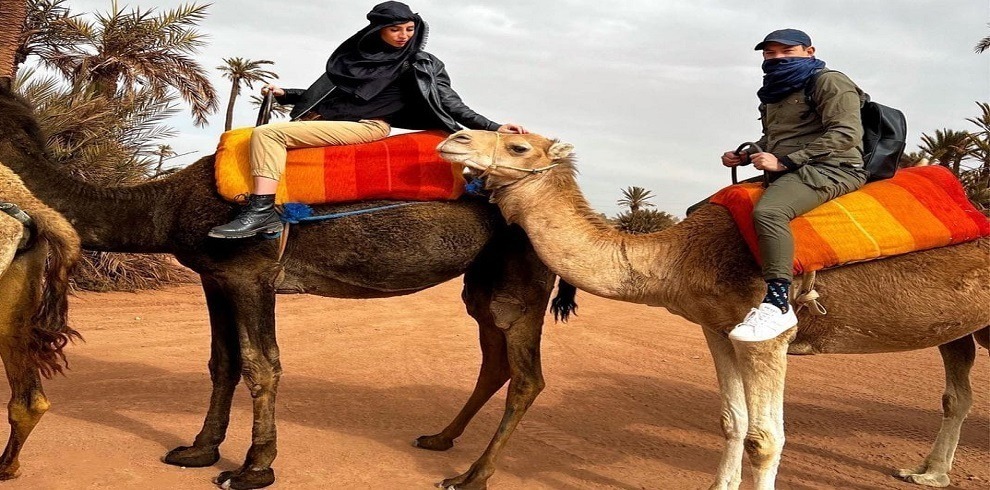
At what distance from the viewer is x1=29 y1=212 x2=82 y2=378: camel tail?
468 cm

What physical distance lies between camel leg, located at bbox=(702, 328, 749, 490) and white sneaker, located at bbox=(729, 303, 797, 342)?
0.88 m

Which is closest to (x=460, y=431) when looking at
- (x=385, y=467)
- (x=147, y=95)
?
(x=385, y=467)

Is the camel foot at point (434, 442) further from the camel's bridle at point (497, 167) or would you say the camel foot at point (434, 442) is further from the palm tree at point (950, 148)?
the palm tree at point (950, 148)

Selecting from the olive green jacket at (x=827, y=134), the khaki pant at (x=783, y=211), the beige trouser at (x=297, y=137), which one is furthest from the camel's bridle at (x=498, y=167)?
the olive green jacket at (x=827, y=134)

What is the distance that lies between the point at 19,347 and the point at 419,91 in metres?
2.84

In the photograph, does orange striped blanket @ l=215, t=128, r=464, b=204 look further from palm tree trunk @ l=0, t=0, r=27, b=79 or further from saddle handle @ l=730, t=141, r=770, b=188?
palm tree trunk @ l=0, t=0, r=27, b=79

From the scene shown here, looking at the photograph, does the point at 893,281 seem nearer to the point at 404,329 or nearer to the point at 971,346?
the point at 971,346

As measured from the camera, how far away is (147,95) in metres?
14.2

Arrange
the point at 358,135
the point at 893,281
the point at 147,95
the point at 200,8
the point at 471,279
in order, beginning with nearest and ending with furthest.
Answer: the point at 893,281 < the point at 358,135 < the point at 471,279 < the point at 147,95 < the point at 200,8

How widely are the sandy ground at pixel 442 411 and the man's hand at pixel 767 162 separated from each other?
2288 millimetres

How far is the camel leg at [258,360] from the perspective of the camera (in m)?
4.92

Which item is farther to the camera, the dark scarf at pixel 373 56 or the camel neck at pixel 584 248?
the dark scarf at pixel 373 56

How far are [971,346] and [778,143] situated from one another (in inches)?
106

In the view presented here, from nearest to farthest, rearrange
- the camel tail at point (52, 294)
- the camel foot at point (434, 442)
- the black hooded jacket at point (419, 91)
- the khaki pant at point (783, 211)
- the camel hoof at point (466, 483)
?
the khaki pant at point (783, 211) → the camel tail at point (52, 294) → the camel hoof at point (466, 483) → the black hooded jacket at point (419, 91) → the camel foot at point (434, 442)
